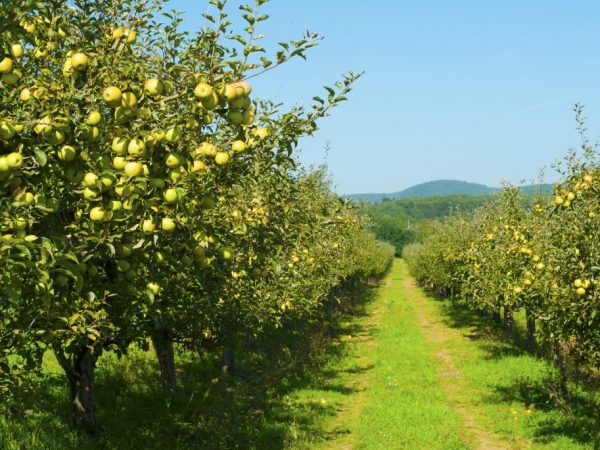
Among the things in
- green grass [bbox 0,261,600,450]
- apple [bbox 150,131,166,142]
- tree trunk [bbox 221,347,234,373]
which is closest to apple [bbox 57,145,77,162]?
apple [bbox 150,131,166,142]

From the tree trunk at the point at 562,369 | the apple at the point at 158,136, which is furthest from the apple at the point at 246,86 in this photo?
the tree trunk at the point at 562,369

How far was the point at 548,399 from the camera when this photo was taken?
14.7 metres

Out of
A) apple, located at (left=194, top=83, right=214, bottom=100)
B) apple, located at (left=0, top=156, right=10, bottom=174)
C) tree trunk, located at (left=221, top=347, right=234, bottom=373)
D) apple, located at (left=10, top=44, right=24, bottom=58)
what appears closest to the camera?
apple, located at (left=0, top=156, right=10, bottom=174)

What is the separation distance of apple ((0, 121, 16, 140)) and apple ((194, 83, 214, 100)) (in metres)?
1.25

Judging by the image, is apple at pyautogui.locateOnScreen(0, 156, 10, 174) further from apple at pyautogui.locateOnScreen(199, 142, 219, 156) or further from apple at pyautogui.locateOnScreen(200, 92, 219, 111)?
apple at pyautogui.locateOnScreen(199, 142, 219, 156)

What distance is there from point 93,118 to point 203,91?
0.88 meters

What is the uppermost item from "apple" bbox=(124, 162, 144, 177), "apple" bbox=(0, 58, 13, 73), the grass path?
"apple" bbox=(0, 58, 13, 73)

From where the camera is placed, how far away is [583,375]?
16.4 m

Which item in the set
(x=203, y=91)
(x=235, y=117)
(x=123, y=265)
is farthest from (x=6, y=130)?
(x=235, y=117)

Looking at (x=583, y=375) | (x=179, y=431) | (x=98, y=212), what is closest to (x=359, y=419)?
(x=179, y=431)

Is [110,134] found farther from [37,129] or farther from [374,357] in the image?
[374,357]

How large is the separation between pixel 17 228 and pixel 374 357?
19174mm

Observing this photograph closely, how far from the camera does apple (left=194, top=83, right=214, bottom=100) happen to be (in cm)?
378

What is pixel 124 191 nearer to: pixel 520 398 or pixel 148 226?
pixel 148 226
